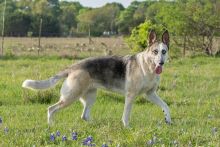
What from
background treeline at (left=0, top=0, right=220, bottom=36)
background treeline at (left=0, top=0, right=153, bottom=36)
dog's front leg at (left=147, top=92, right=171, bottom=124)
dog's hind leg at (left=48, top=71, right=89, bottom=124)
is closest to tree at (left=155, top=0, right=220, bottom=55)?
background treeline at (left=0, top=0, right=220, bottom=36)

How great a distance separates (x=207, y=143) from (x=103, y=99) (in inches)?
203

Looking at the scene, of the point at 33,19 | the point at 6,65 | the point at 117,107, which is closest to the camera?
the point at 117,107

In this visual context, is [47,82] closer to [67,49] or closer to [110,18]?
[67,49]

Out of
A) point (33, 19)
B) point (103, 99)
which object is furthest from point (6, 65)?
point (33, 19)

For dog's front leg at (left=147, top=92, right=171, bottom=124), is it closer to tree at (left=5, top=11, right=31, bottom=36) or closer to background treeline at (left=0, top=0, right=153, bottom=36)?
background treeline at (left=0, top=0, right=153, bottom=36)

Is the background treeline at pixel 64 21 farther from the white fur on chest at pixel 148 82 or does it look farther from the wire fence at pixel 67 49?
the white fur on chest at pixel 148 82

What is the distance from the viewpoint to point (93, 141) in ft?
20.5

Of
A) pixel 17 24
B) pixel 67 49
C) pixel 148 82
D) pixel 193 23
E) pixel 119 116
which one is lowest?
pixel 67 49

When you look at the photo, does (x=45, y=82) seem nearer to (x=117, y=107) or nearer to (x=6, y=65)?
(x=117, y=107)

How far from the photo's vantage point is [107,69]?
8734mm

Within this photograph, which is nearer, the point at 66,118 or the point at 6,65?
the point at 66,118

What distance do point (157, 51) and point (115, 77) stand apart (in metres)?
0.95

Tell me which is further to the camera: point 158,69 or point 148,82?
point 148,82

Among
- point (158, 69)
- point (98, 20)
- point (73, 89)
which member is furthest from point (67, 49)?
point (98, 20)
